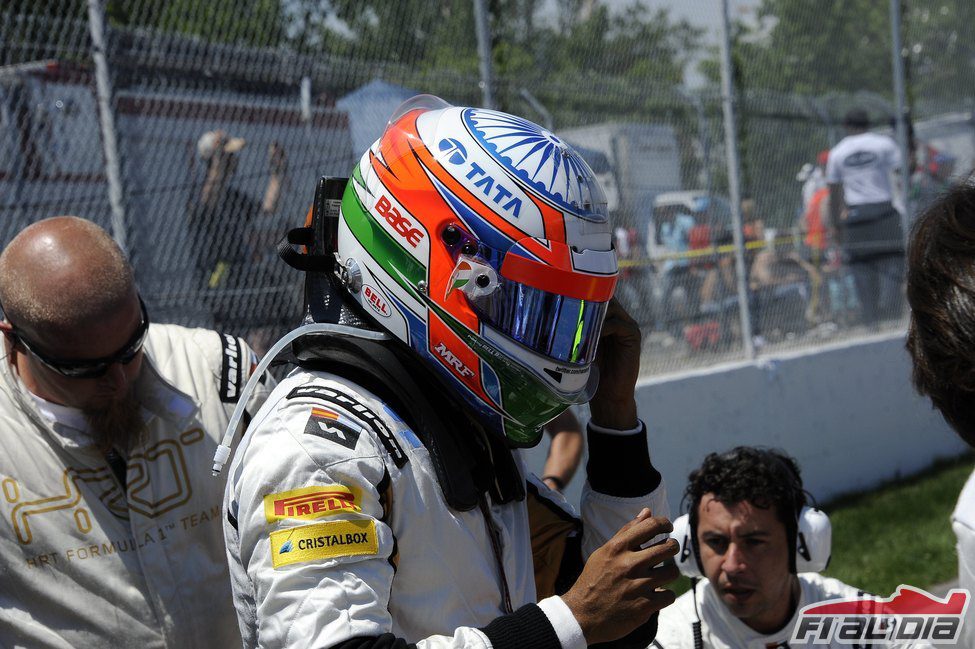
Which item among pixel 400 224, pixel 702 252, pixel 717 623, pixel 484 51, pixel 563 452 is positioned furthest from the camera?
pixel 702 252

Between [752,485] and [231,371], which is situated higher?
[231,371]

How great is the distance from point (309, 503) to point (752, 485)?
2040 millimetres

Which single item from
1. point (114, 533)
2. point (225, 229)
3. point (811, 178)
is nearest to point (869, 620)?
point (114, 533)

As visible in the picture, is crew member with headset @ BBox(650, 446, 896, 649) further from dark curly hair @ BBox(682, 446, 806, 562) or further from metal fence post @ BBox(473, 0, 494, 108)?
metal fence post @ BBox(473, 0, 494, 108)

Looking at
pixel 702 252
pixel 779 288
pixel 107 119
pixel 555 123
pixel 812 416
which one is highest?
pixel 107 119

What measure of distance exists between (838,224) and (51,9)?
5.96 metres

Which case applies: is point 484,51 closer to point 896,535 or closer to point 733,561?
point 733,561

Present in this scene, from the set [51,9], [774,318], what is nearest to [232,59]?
[51,9]

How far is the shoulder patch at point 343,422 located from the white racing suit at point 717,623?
5.52 feet

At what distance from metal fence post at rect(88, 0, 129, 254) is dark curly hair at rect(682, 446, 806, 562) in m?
2.52

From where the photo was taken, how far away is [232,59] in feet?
16.0

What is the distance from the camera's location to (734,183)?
7.35 meters

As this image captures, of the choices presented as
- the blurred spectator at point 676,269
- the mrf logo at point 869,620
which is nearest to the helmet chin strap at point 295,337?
the mrf logo at point 869,620

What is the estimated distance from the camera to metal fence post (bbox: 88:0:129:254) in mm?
4348
